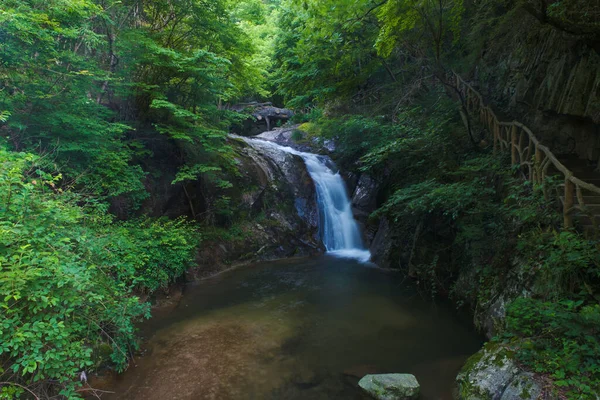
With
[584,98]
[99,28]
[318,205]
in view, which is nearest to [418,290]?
[584,98]

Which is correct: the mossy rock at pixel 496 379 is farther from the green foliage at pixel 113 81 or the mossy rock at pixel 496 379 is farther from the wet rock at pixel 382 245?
the green foliage at pixel 113 81

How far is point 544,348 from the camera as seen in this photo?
3.90m

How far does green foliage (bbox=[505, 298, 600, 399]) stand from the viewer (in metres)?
3.37

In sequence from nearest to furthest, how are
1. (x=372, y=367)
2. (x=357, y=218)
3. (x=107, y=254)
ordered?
(x=107, y=254)
(x=372, y=367)
(x=357, y=218)

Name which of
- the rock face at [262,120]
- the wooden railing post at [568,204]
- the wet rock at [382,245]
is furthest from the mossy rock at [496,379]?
the rock face at [262,120]

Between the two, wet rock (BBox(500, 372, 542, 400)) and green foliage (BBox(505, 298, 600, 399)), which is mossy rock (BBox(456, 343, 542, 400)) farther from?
green foliage (BBox(505, 298, 600, 399))

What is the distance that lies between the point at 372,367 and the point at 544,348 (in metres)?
2.56

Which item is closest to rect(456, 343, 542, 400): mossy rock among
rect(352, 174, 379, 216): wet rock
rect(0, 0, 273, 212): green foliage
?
rect(0, 0, 273, 212): green foliage

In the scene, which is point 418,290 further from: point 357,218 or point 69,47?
point 69,47

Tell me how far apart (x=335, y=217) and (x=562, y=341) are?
34.2 feet

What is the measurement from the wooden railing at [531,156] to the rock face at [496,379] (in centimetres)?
215

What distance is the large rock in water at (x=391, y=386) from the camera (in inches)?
182

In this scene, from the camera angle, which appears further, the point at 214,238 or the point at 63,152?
the point at 214,238

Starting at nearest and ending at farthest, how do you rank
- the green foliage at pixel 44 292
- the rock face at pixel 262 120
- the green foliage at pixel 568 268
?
1. the green foliage at pixel 44 292
2. the green foliage at pixel 568 268
3. the rock face at pixel 262 120
